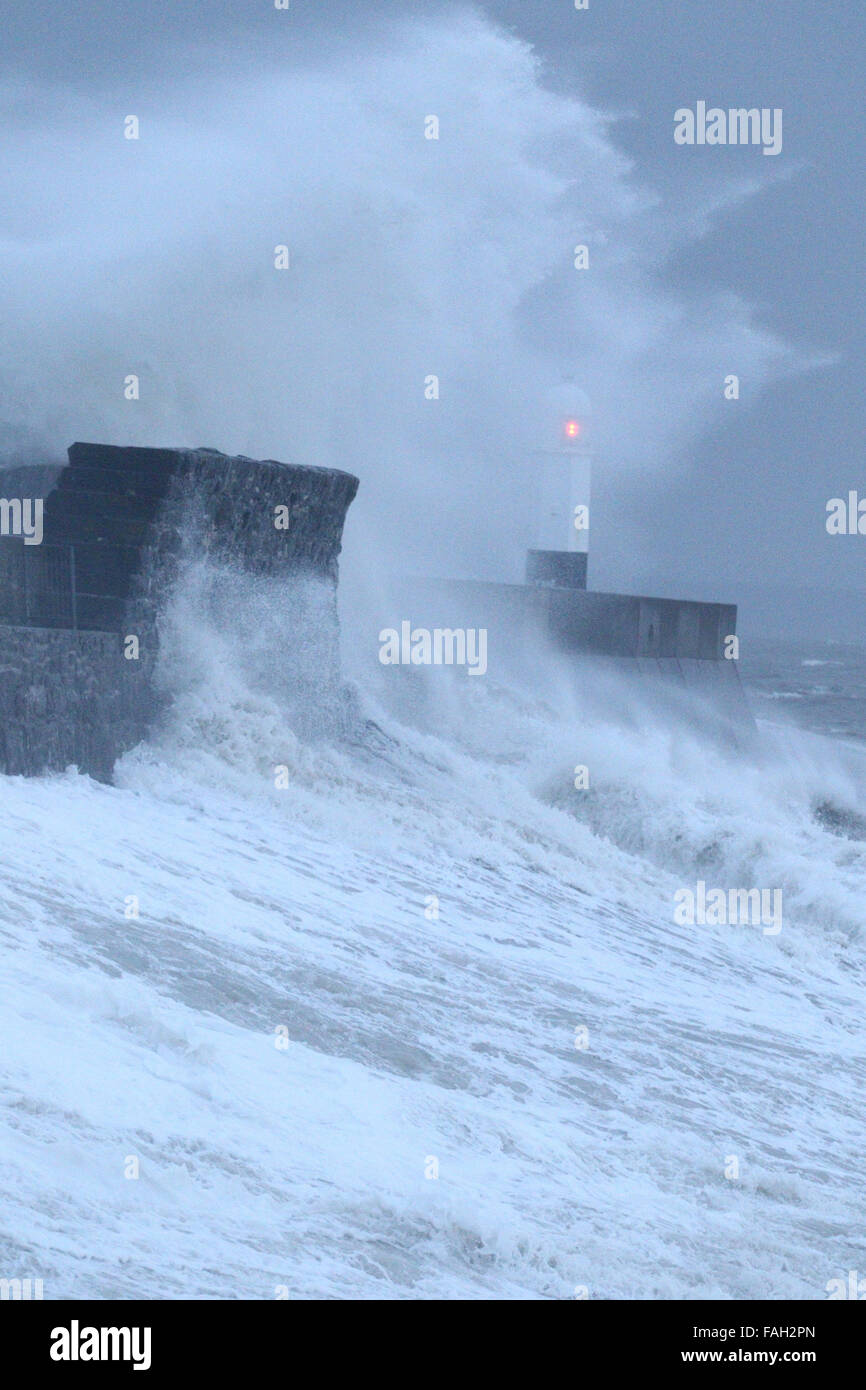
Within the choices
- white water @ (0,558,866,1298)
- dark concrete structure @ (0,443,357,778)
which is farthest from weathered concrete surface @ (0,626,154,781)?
white water @ (0,558,866,1298)

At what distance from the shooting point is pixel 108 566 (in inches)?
348

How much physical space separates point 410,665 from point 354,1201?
1021 cm

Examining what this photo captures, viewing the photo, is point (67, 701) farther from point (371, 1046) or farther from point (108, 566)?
point (371, 1046)

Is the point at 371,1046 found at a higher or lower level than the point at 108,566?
lower

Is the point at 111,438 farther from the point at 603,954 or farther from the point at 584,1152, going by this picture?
the point at 584,1152

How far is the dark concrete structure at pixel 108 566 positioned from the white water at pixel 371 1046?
27 centimetres

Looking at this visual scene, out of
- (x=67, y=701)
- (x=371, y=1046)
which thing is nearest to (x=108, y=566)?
(x=67, y=701)

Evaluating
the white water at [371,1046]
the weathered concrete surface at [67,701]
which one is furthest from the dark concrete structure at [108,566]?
the white water at [371,1046]

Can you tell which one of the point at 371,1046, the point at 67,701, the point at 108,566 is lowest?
the point at 371,1046

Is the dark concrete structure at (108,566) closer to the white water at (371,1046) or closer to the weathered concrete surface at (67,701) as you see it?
the weathered concrete surface at (67,701)

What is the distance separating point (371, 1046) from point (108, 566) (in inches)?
165

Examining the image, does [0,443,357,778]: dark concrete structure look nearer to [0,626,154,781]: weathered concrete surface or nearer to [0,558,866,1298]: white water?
[0,626,154,781]: weathered concrete surface
